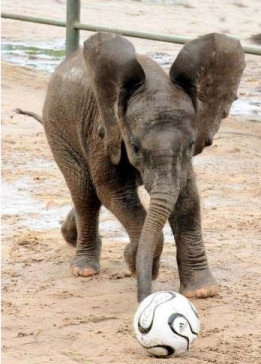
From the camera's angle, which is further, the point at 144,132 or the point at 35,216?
the point at 35,216

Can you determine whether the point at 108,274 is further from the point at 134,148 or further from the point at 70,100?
the point at 134,148

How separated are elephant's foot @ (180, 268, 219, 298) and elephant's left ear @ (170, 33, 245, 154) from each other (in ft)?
2.74

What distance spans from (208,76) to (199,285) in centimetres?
124

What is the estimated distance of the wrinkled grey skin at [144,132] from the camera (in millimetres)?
5664

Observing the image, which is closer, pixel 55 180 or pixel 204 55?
pixel 204 55

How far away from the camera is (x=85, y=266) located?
699 cm

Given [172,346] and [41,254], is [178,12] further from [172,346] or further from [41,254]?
[172,346]

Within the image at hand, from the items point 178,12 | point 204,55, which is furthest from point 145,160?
point 178,12

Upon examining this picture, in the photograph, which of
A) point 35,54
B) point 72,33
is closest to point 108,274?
point 72,33

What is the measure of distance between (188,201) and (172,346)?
4.17ft

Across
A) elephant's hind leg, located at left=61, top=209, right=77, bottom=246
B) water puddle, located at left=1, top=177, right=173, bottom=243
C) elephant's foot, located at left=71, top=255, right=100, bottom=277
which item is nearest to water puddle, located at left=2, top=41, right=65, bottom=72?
water puddle, located at left=1, top=177, right=173, bottom=243

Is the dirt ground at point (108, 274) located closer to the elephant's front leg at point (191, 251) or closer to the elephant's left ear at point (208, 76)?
the elephant's front leg at point (191, 251)

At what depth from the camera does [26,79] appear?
1395 centimetres

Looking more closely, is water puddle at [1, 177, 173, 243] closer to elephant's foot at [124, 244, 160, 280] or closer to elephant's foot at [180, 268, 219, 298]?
elephant's foot at [124, 244, 160, 280]
